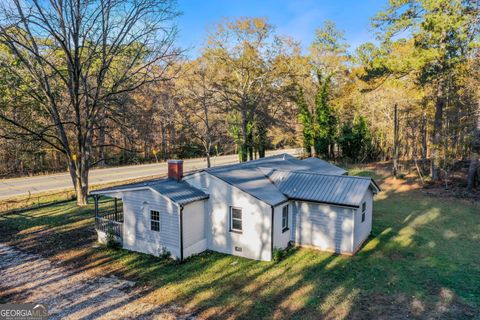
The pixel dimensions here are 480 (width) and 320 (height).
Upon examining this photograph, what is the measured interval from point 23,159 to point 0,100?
805 cm

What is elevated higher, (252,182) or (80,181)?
(252,182)

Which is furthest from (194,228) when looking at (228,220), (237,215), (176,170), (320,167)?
(320,167)

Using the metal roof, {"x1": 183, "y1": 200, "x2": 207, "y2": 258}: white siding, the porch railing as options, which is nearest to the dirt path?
the porch railing

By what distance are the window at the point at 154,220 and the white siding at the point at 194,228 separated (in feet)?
3.80

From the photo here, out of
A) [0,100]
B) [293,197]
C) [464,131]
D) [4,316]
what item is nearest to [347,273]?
[293,197]

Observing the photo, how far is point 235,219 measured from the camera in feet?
40.8

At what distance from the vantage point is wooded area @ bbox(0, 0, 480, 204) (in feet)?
61.7

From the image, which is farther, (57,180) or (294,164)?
(57,180)

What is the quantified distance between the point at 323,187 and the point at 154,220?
7.10 metres

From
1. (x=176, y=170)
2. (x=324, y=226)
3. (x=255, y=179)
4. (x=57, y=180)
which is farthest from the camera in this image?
A: (x=57, y=180)

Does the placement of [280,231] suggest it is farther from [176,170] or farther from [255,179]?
[176,170]

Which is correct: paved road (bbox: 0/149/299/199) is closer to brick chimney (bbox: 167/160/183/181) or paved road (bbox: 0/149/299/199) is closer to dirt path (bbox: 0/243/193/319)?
dirt path (bbox: 0/243/193/319)

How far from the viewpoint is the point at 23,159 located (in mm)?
29984

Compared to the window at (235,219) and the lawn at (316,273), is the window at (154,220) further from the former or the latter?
the window at (235,219)
